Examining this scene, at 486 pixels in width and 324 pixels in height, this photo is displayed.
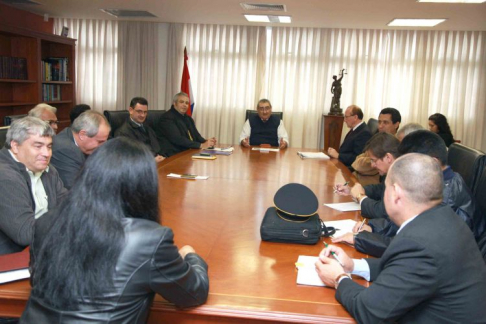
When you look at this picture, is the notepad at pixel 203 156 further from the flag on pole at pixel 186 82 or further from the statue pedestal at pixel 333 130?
the statue pedestal at pixel 333 130

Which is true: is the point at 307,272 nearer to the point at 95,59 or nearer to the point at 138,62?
the point at 138,62

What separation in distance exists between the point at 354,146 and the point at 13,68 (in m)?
4.45

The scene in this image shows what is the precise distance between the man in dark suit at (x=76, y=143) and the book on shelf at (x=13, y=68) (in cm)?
353

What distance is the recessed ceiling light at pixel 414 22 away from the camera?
20.6ft

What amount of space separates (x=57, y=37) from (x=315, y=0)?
148 inches

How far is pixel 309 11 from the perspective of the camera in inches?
235

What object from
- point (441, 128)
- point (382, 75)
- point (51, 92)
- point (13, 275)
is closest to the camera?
point (13, 275)

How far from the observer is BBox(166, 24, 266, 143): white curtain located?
7602mm

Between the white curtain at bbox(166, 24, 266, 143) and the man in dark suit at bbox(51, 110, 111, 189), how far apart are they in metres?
4.74

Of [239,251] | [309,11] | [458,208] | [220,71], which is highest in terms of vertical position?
[309,11]

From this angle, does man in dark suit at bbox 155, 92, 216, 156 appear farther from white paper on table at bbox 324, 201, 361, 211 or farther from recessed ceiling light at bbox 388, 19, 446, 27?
recessed ceiling light at bbox 388, 19, 446, 27

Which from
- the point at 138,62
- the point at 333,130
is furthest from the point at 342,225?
the point at 138,62

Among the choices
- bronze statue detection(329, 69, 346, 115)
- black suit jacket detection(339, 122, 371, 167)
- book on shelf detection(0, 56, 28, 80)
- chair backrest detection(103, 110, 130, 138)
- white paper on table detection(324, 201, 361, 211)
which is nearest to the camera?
white paper on table detection(324, 201, 361, 211)

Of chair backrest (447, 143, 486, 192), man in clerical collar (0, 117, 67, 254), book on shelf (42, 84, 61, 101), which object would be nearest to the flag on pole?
book on shelf (42, 84, 61, 101)
